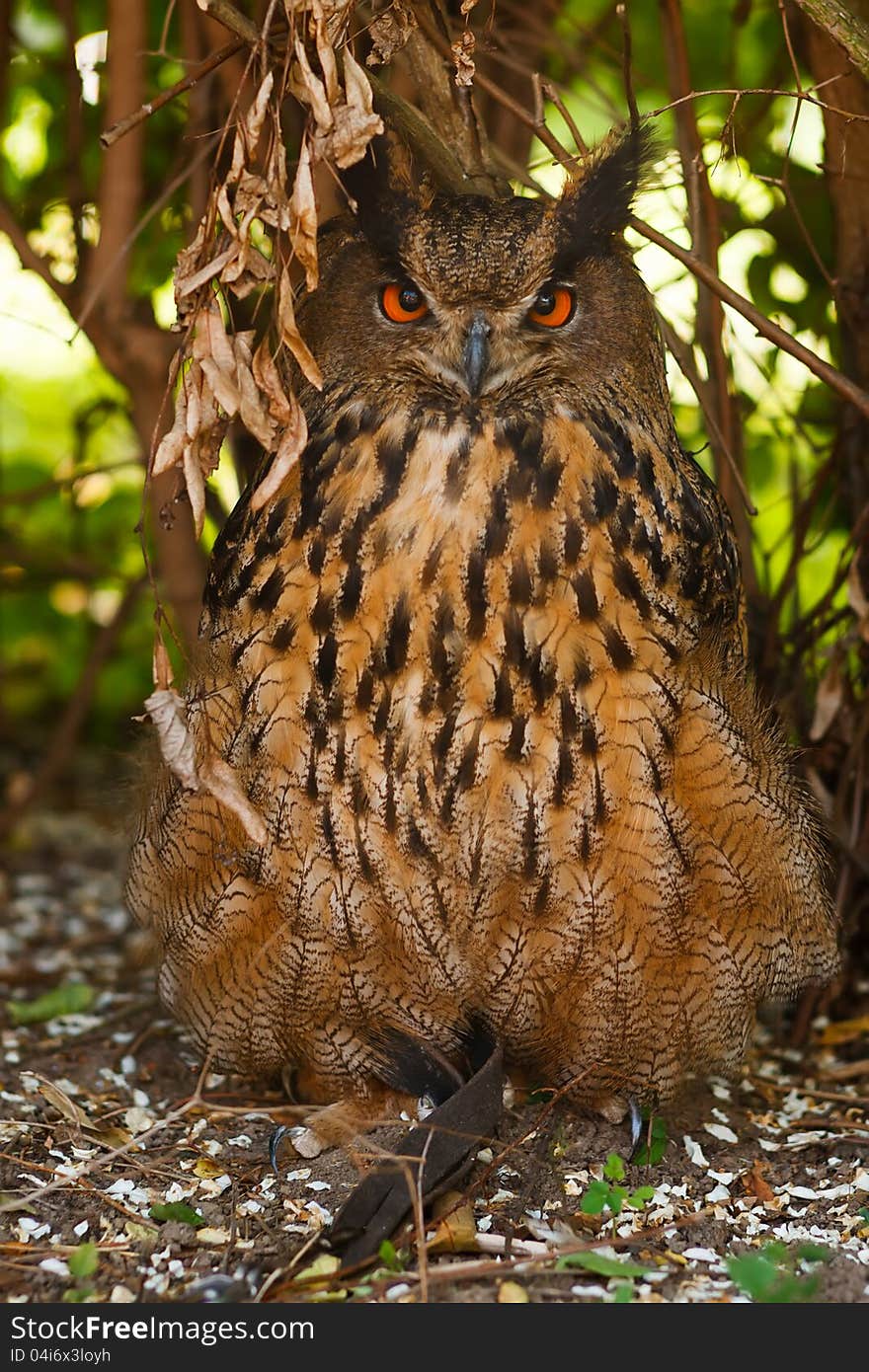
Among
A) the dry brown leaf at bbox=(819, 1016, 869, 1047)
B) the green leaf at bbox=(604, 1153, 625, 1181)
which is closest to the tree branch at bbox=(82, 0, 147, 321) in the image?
the green leaf at bbox=(604, 1153, 625, 1181)

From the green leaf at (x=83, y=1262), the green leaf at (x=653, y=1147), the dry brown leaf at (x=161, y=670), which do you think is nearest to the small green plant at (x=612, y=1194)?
the green leaf at (x=653, y=1147)

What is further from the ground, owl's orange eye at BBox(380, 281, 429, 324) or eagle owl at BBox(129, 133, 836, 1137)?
owl's orange eye at BBox(380, 281, 429, 324)

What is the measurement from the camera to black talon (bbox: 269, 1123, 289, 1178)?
3082 mm

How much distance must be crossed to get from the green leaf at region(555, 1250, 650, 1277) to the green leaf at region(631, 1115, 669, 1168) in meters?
0.51

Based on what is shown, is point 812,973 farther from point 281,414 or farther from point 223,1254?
point 281,414

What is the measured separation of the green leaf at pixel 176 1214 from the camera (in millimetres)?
2805

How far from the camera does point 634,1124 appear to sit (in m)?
3.23

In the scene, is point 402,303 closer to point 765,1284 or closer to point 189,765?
point 189,765

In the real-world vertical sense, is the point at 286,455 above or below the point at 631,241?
below

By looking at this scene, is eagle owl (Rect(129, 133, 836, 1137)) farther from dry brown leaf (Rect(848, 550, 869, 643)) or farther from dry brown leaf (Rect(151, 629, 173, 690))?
dry brown leaf (Rect(848, 550, 869, 643))

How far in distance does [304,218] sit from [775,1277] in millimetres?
1744

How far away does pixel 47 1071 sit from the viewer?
11.4 feet

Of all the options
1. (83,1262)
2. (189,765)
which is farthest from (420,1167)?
(189,765)
